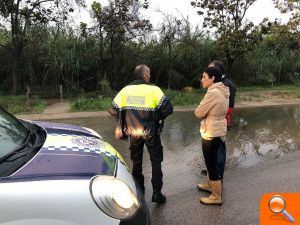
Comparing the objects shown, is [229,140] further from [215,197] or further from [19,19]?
[19,19]

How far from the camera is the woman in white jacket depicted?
499cm

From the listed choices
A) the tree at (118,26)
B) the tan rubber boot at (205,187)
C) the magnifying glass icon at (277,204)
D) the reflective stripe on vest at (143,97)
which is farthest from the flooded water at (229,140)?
the tree at (118,26)

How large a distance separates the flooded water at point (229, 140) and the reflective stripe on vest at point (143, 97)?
1.34 meters

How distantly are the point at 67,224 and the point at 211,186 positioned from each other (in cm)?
303

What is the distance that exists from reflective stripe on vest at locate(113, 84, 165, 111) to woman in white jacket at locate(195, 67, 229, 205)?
519 millimetres

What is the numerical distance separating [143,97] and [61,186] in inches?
99.9

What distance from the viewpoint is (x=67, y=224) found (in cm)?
246

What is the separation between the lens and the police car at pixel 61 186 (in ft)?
7.86

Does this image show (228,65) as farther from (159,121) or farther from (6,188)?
(6,188)

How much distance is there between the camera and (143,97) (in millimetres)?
4941

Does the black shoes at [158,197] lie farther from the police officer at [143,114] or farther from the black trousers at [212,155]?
the black trousers at [212,155]

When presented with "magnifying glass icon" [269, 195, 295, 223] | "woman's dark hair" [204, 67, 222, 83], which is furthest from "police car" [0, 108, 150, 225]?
"woman's dark hair" [204, 67, 222, 83]

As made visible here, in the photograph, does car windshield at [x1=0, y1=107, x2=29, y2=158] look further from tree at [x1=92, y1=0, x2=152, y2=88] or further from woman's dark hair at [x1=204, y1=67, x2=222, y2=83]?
tree at [x1=92, y1=0, x2=152, y2=88]

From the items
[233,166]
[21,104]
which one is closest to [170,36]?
[21,104]
